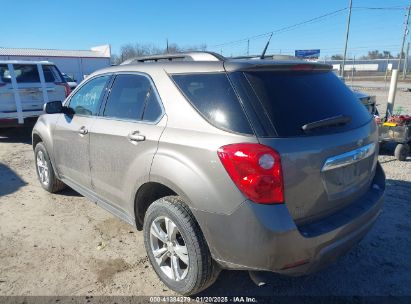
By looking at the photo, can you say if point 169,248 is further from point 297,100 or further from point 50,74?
point 50,74

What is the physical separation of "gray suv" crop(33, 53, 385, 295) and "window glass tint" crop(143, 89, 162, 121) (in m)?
0.01

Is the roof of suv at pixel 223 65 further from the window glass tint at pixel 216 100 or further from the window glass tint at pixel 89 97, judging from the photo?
the window glass tint at pixel 89 97

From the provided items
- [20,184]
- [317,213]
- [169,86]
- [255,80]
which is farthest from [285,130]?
[20,184]

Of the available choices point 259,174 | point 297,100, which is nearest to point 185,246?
point 259,174

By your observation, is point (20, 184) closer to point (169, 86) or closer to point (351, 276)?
point (169, 86)

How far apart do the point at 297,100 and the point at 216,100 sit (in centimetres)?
57

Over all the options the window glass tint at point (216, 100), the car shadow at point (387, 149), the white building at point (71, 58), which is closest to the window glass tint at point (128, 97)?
the window glass tint at point (216, 100)

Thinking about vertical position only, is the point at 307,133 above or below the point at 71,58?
above

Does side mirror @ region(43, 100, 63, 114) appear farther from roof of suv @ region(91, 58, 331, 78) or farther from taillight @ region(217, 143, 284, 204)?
taillight @ region(217, 143, 284, 204)

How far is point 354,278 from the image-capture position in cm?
311

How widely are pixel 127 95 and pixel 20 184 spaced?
11.0 ft

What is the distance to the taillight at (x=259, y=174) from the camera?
87.0 inches

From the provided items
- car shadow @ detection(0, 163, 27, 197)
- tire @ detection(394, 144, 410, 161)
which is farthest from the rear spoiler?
tire @ detection(394, 144, 410, 161)

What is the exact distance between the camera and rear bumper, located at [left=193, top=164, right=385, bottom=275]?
7.22 feet
